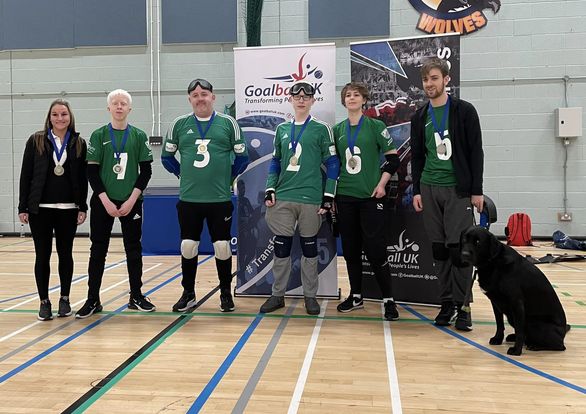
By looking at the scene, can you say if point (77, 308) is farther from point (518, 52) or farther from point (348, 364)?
point (518, 52)

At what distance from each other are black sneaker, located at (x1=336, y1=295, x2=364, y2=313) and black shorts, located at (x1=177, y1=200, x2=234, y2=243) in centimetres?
96

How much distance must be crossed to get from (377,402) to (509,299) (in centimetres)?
99

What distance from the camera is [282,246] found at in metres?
3.63

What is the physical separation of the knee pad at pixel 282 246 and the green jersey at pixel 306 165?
0.93 ft

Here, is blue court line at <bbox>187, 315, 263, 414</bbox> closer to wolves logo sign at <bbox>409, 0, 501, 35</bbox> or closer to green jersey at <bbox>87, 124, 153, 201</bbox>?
green jersey at <bbox>87, 124, 153, 201</bbox>

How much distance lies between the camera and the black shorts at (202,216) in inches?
140

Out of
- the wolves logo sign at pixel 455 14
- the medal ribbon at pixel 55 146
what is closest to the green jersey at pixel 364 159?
the medal ribbon at pixel 55 146

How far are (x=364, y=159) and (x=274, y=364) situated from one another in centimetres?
157

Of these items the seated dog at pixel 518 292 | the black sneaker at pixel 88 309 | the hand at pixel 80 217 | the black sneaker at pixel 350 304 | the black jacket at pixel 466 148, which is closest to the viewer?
the seated dog at pixel 518 292

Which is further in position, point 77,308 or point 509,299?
point 77,308

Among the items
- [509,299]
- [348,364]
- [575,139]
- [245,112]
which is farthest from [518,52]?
[348,364]

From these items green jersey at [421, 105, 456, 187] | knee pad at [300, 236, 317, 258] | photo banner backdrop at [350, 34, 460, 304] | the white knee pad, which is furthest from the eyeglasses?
the white knee pad

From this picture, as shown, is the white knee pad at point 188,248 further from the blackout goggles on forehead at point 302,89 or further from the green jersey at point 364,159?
the blackout goggles on forehead at point 302,89

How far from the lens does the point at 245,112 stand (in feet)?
13.5
